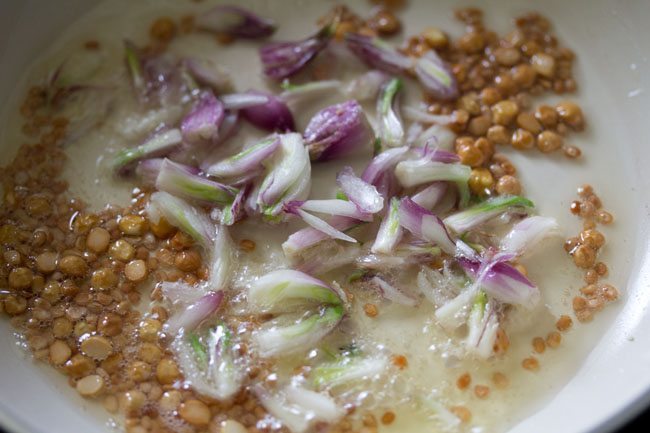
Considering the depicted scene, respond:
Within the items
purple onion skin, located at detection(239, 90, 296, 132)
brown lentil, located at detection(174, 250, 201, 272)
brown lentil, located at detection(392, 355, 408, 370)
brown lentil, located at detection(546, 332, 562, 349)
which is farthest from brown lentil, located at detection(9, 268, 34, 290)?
brown lentil, located at detection(546, 332, 562, 349)

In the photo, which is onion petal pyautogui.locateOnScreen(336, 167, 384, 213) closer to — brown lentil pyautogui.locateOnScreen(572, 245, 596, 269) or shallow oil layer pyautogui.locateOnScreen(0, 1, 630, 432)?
shallow oil layer pyautogui.locateOnScreen(0, 1, 630, 432)

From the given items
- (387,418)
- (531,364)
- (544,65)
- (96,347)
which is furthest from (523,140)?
(96,347)

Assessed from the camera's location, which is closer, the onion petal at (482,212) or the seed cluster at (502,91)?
A: the onion petal at (482,212)

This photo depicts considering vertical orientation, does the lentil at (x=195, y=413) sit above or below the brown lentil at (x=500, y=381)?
below

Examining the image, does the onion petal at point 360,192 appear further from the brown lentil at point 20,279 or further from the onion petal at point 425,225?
the brown lentil at point 20,279

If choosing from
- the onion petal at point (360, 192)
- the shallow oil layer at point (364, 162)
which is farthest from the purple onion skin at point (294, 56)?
the onion petal at point (360, 192)

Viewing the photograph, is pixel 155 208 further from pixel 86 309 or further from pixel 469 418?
pixel 469 418
